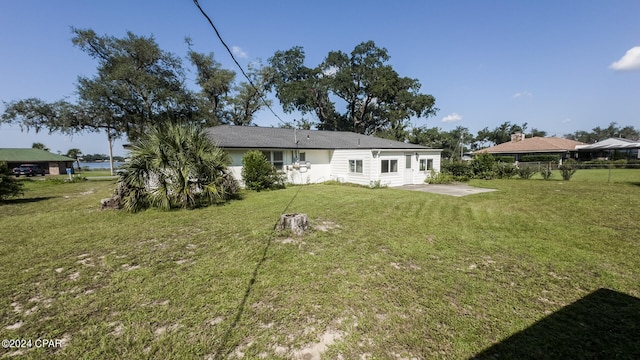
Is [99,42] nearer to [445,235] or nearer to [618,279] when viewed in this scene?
[445,235]

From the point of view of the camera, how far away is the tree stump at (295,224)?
225 inches

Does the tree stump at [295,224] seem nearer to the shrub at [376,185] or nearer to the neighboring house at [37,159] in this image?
the shrub at [376,185]

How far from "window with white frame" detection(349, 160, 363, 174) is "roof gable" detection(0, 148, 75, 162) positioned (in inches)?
1787

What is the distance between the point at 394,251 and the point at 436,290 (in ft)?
4.54

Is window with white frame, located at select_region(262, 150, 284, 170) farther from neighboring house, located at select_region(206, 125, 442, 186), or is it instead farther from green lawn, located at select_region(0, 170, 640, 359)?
green lawn, located at select_region(0, 170, 640, 359)

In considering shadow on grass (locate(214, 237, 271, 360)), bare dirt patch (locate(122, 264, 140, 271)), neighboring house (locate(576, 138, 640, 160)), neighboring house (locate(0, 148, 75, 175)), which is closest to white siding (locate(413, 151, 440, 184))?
shadow on grass (locate(214, 237, 271, 360))

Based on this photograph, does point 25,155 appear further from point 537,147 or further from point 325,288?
point 537,147

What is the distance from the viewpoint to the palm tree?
812 cm

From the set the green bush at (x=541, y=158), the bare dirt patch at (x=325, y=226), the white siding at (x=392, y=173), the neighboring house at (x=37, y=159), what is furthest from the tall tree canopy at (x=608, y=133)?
the neighboring house at (x=37, y=159)

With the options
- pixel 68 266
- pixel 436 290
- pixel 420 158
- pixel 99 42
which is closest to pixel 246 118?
pixel 99 42

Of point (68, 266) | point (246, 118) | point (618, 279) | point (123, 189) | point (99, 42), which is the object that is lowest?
point (618, 279)

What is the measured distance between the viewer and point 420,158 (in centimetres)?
1625

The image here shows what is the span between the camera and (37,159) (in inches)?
1384

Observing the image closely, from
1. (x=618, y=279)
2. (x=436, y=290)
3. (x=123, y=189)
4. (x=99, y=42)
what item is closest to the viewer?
(x=436, y=290)
